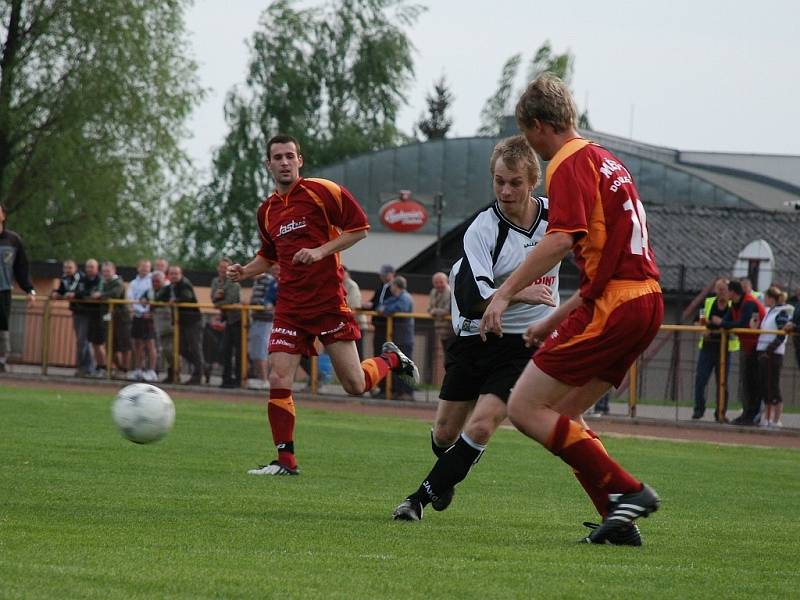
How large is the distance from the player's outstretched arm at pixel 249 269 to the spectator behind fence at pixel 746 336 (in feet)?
33.5

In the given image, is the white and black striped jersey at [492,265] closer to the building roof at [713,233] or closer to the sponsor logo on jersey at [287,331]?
the sponsor logo on jersey at [287,331]

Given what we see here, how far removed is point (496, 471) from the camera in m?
11.4

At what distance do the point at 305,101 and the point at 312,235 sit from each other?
161 feet

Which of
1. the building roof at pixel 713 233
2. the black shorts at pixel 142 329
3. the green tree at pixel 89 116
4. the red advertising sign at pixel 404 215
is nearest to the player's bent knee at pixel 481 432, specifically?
the black shorts at pixel 142 329

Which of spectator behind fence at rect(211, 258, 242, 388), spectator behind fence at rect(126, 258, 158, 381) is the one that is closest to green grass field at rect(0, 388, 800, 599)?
spectator behind fence at rect(211, 258, 242, 388)

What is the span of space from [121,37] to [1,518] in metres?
33.4

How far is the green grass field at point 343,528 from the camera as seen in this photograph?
5.29 m

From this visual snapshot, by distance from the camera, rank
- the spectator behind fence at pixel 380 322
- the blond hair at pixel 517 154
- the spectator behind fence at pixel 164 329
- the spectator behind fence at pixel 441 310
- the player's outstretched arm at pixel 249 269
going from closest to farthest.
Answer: the blond hair at pixel 517 154 → the player's outstretched arm at pixel 249 269 → the spectator behind fence at pixel 441 310 → the spectator behind fence at pixel 380 322 → the spectator behind fence at pixel 164 329

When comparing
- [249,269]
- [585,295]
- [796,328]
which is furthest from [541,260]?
[796,328]

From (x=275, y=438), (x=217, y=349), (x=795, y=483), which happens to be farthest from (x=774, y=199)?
(x=275, y=438)

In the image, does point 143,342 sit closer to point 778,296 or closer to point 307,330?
point 778,296

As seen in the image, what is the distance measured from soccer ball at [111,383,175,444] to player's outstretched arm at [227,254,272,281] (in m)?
1.89

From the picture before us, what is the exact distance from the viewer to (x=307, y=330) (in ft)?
33.4

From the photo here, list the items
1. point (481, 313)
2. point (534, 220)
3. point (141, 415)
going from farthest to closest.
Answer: point (141, 415) → point (534, 220) → point (481, 313)
